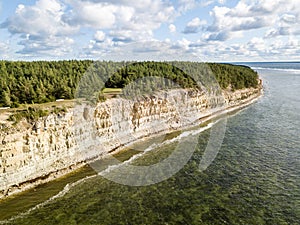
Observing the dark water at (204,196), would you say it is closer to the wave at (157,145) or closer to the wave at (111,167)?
the wave at (111,167)

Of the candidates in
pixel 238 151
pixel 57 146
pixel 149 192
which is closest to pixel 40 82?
pixel 57 146

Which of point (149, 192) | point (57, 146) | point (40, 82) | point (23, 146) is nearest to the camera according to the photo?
point (149, 192)

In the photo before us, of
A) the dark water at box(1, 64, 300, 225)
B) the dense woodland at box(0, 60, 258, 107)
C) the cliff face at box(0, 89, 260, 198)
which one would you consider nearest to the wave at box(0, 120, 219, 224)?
the dark water at box(1, 64, 300, 225)

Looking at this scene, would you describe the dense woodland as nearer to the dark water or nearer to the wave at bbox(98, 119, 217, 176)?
the wave at bbox(98, 119, 217, 176)

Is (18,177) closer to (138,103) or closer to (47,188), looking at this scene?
(47,188)

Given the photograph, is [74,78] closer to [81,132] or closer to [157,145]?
[81,132]

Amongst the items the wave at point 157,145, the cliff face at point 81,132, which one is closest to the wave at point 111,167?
the wave at point 157,145

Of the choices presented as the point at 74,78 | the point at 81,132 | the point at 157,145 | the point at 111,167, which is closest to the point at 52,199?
the point at 111,167
